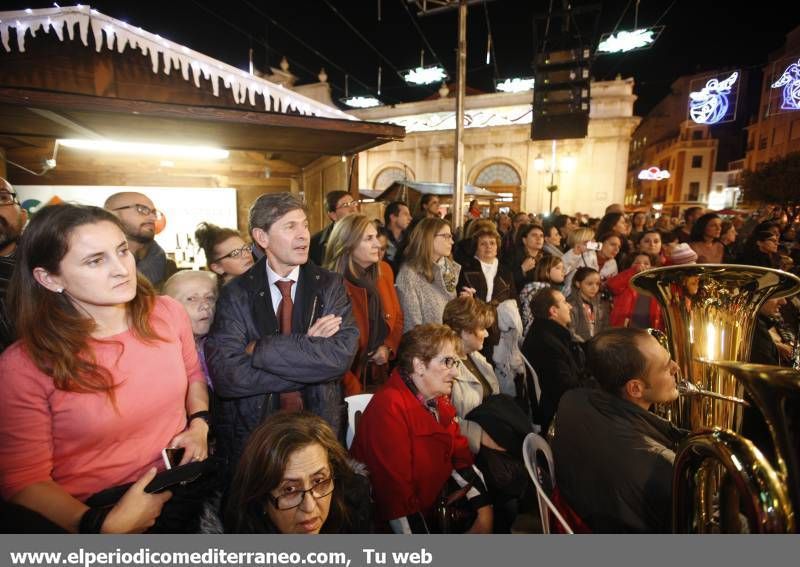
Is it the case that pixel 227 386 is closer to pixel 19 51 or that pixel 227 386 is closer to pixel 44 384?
pixel 44 384

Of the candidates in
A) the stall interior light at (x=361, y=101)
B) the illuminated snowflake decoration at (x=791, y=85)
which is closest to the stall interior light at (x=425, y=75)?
the stall interior light at (x=361, y=101)

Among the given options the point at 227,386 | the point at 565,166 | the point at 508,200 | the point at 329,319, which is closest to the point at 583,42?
the point at 329,319

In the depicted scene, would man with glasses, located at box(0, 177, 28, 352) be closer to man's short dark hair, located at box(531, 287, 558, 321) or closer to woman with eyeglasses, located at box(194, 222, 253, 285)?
woman with eyeglasses, located at box(194, 222, 253, 285)

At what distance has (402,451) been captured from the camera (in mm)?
2156

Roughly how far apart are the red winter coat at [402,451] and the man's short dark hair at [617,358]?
96 centimetres

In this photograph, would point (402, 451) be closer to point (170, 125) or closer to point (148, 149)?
point (170, 125)

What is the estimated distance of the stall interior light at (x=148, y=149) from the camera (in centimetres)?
570

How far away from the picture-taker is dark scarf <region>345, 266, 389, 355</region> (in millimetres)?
3291

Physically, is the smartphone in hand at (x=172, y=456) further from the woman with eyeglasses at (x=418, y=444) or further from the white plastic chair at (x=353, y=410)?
the white plastic chair at (x=353, y=410)

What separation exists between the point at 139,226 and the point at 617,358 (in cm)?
354

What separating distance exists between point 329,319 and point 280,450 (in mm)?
816

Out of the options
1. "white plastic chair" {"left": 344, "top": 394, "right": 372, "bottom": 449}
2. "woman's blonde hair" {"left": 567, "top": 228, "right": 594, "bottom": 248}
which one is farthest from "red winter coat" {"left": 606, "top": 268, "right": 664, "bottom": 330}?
"white plastic chair" {"left": 344, "top": 394, "right": 372, "bottom": 449}

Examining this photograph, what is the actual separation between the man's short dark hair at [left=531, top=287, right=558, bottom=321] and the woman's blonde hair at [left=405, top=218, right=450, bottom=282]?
42.4 inches

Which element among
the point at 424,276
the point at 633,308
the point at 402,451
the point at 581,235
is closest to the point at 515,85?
the point at 581,235
